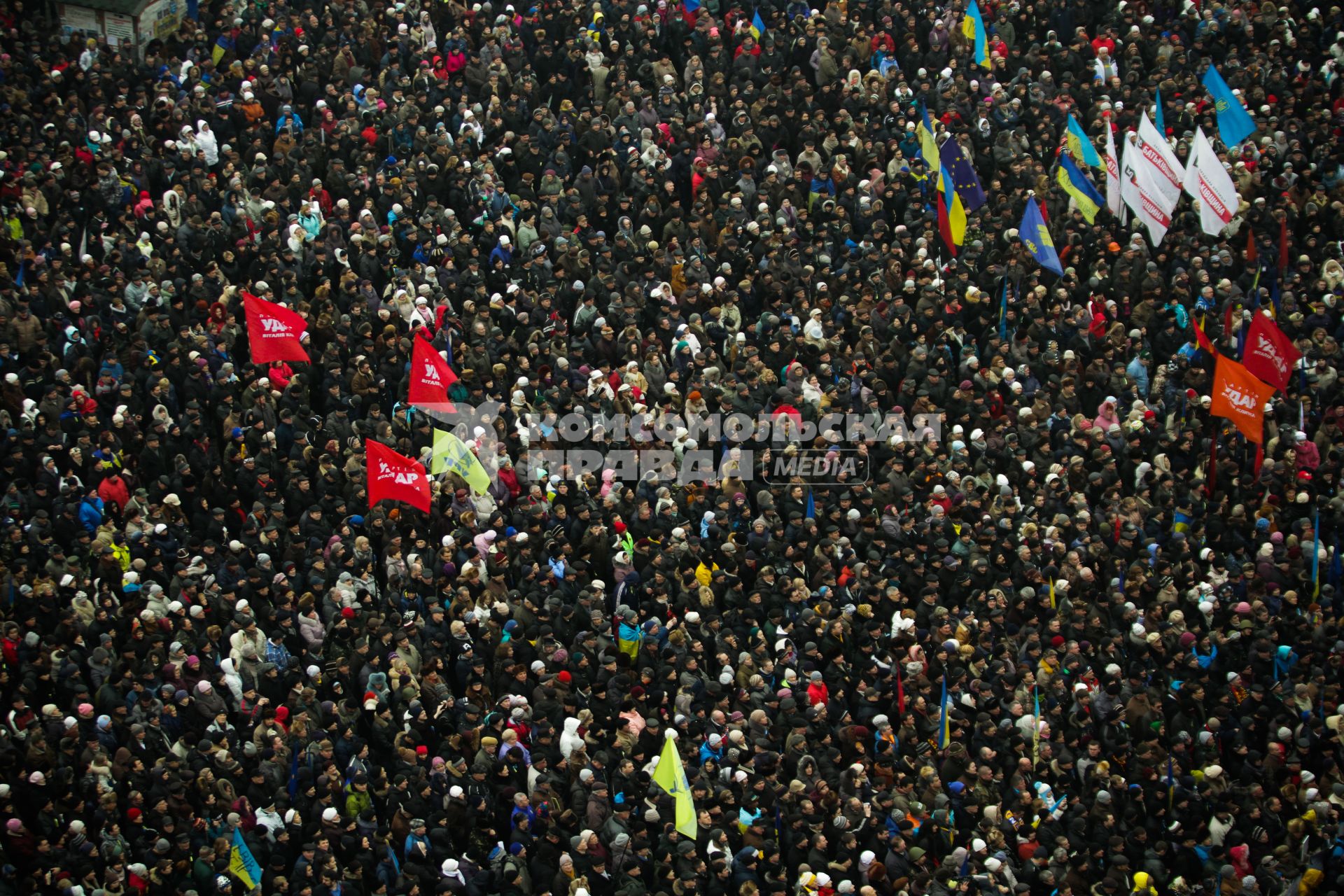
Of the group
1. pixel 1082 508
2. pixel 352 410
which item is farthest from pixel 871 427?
pixel 352 410

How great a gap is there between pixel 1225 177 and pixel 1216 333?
2320 millimetres

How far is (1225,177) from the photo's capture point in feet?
82.6

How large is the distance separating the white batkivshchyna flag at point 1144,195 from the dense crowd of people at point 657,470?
23.8 inches

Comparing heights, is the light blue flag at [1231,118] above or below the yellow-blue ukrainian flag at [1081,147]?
above

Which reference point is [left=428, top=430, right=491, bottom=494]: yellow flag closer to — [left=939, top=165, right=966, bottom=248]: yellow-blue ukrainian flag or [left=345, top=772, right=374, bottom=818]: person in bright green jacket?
[left=345, top=772, right=374, bottom=818]: person in bright green jacket

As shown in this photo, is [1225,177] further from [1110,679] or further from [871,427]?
[1110,679]

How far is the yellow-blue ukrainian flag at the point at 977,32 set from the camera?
2852 centimetres

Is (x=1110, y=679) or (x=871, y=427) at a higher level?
(x=871, y=427)

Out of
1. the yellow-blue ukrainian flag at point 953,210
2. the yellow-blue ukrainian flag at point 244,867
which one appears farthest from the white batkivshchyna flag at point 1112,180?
the yellow-blue ukrainian flag at point 244,867

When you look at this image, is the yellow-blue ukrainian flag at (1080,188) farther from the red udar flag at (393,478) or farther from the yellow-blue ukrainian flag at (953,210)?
the red udar flag at (393,478)

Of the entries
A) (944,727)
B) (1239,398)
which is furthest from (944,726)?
(1239,398)

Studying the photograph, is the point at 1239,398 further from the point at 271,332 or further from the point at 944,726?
the point at 271,332

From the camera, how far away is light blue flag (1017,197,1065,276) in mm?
24547

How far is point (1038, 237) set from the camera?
24.5 meters
